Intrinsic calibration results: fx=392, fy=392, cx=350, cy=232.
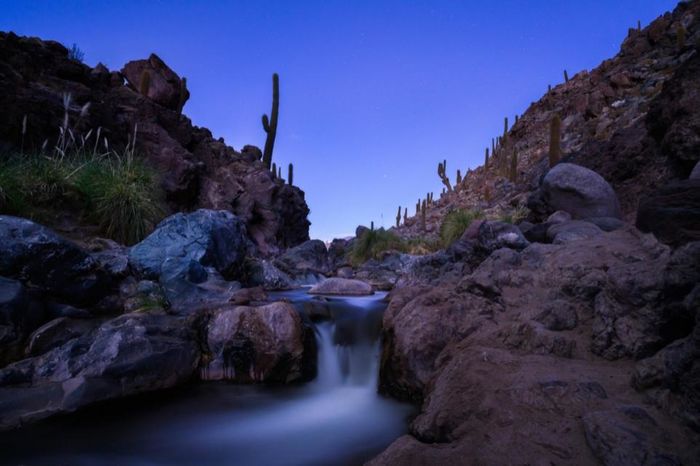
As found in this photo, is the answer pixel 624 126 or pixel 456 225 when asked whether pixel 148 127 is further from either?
pixel 624 126

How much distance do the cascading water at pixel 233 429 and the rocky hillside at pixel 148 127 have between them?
4608mm

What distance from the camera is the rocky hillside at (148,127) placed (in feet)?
30.7

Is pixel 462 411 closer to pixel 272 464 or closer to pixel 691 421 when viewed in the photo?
pixel 691 421

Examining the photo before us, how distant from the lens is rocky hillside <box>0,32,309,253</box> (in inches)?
369

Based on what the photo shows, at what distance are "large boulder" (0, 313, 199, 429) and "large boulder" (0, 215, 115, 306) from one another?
1092 millimetres

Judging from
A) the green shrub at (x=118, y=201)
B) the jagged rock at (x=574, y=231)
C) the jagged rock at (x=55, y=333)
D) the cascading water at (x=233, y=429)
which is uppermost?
the green shrub at (x=118, y=201)

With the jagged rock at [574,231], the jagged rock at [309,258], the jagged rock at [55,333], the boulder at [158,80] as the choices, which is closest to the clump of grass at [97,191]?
the jagged rock at [55,333]

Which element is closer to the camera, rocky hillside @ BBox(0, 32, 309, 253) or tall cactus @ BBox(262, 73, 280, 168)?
rocky hillside @ BBox(0, 32, 309, 253)

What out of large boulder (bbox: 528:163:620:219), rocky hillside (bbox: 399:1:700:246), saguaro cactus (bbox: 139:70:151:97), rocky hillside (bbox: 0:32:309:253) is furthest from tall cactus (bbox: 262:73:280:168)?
large boulder (bbox: 528:163:620:219)

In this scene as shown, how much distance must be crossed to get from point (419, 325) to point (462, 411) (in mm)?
1431

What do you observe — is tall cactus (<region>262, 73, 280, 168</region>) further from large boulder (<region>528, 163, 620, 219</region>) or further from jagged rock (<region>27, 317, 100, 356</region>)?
jagged rock (<region>27, 317, 100, 356</region>)

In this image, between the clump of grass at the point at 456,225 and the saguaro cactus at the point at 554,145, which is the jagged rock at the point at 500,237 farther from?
the saguaro cactus at the point at 554,145

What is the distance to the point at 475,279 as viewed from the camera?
4.05 meters

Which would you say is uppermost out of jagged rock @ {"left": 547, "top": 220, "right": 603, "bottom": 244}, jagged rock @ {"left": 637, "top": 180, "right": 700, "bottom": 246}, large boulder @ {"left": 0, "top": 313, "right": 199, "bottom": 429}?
jagged rock @ {"left": 547, "top": 220, "right": 603, "bottom": 244}
